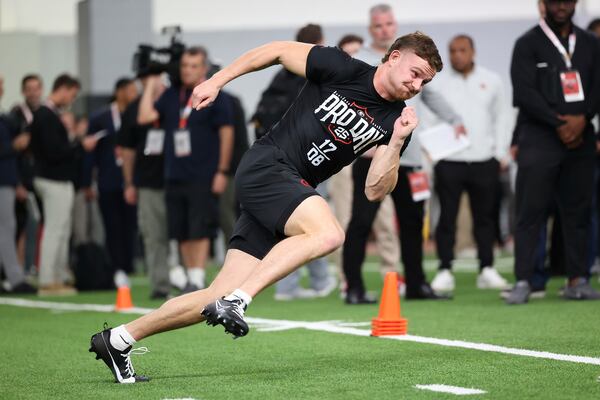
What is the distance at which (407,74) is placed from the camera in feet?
19.1

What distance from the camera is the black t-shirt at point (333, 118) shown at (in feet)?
19.2

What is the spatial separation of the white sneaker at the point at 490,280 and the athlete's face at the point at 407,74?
5.39 m

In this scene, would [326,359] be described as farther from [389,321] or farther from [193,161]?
[193,161]

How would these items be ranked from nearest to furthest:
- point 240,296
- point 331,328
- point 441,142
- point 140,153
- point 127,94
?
point 240,296
point 331,328
point 441,142
point 140,153
point 127,94

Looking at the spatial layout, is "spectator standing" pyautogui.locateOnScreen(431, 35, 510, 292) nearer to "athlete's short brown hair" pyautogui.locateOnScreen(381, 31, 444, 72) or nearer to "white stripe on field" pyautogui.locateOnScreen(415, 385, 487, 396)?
"athlete's short brown hair" pyautogui.locateOnScreen(381, 31, 444, 72)

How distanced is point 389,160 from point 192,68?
5028mm

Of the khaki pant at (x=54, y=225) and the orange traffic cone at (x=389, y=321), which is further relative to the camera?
the khaki pant at (x=54, y=225)

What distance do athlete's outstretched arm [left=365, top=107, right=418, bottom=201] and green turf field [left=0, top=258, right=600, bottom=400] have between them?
863 mm

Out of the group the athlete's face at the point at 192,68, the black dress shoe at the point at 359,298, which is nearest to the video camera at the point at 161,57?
the athlete's face at the point at 192,68

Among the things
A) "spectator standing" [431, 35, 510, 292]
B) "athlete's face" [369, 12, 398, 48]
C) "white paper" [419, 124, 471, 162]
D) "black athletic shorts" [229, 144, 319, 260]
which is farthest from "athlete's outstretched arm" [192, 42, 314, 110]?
"spectator standing" [431, 35, 510, 292]

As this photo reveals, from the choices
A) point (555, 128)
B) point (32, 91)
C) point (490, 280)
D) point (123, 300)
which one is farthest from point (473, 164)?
point (32, 91)

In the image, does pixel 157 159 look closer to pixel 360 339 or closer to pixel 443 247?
pixel 443 247

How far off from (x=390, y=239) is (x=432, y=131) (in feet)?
4.12

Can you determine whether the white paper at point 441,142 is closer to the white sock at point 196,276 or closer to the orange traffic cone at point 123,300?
the white sock at point 196,276
